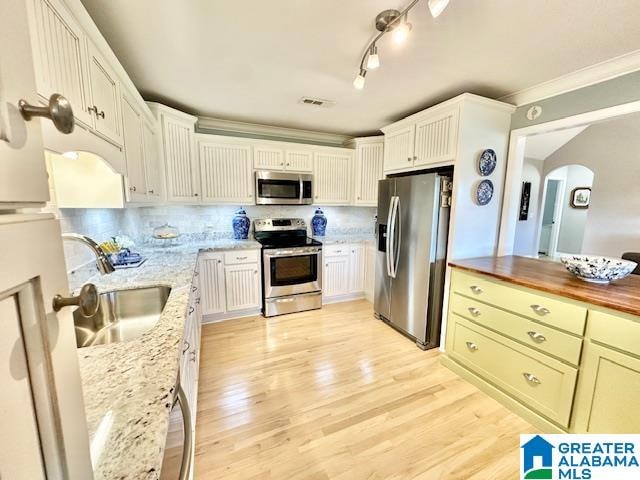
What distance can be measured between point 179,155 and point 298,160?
140 cm

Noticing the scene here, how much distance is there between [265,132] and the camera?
135 inches

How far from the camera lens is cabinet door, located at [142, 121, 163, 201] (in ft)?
7.07

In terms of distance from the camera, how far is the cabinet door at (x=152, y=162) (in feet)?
7.07

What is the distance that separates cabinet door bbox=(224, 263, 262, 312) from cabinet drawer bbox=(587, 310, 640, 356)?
2827 mm

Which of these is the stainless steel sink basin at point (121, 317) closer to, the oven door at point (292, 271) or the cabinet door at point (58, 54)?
the cabinet door at point (58, 54)

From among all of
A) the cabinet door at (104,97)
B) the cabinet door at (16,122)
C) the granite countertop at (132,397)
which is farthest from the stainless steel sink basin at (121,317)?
the cabinet door at (16,122)

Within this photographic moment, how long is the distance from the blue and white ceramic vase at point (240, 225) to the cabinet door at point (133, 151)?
1316 mm

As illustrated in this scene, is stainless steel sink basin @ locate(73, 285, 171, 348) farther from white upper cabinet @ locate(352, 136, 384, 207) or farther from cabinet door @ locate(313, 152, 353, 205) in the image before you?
white upper cabinet @ locate(352, 136, 384, 207)

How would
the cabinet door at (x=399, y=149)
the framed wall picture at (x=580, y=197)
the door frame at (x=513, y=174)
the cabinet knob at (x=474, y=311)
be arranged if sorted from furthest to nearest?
the framed wall picture at (x=580, y=197) → the cabinet door at (x=399, y=149) → the door frame at (x=513, y=174) → the cabinet knob at (x=474, y=311)

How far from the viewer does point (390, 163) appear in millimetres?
3057

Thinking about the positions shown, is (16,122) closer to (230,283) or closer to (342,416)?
(342,416)

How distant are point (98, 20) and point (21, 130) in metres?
1.82

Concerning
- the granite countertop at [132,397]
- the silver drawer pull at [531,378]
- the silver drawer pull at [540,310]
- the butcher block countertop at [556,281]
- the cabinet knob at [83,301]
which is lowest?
the silver drawer pull at [531,378]

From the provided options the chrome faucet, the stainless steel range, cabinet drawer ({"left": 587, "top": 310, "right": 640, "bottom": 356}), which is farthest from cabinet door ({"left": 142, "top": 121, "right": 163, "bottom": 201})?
cabinet drawer ({"left": 587, "top": 310, "right": 640, "bottom": 356})
